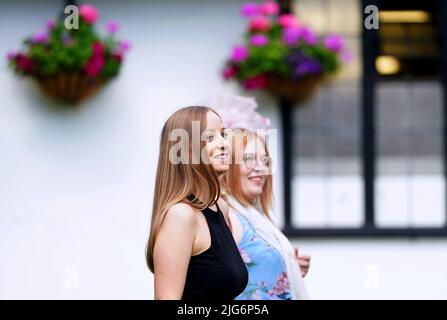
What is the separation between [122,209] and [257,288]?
3.24m

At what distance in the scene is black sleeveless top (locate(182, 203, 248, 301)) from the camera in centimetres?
311

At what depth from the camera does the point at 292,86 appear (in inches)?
273

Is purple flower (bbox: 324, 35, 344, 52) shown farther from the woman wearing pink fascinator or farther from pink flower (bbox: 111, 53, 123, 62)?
the woman wearing pink fascinator

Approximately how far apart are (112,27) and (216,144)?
3773 millimetres

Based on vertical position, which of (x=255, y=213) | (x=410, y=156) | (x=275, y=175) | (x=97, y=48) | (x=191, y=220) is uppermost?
(x=97, y=48)

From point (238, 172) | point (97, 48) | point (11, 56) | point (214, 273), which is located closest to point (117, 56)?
point (97, 48)

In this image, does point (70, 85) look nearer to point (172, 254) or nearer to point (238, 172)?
point (238, 172)

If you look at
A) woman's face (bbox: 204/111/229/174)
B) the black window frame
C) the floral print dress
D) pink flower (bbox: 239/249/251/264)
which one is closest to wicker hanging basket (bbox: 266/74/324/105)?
the black window frame

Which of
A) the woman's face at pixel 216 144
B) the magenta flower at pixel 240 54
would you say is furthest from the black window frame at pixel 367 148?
the woman's face at pixel 216 144

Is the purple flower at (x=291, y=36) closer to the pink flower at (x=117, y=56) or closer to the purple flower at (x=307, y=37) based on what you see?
the purple flower at (x=307, y=37)

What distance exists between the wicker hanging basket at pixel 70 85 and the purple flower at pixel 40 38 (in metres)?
0.24
